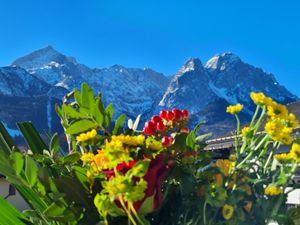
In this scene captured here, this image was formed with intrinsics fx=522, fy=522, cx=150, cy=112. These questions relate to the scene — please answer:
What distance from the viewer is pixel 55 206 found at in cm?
75

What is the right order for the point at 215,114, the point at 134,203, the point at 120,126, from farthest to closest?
the point at 215,114
the point at 120,126
the point at 134,203

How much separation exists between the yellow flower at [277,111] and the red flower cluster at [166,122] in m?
0.17

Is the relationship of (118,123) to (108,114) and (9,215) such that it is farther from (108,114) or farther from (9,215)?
(9,215)

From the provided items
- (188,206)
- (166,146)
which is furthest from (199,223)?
(166,146)

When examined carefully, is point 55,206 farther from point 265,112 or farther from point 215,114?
point 215,114

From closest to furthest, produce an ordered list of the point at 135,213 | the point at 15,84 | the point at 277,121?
the point at 135,213
the point at 277,121
the point at 15,84

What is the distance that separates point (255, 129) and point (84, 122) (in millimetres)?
271

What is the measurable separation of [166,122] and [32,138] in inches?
9.9

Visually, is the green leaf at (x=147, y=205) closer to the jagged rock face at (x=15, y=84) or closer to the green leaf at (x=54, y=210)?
the green leaf at (x=54, y=210)

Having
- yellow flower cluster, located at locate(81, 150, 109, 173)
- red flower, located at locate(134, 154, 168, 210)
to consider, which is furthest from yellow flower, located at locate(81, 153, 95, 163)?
red flower, located at locate(134, 154, 168, 210)

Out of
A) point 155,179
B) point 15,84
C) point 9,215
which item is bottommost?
point 9,215

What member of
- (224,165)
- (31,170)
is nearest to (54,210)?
(31,170)

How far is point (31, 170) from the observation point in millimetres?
732

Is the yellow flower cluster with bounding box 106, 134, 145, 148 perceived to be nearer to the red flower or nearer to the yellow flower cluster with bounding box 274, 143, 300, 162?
the red flower
